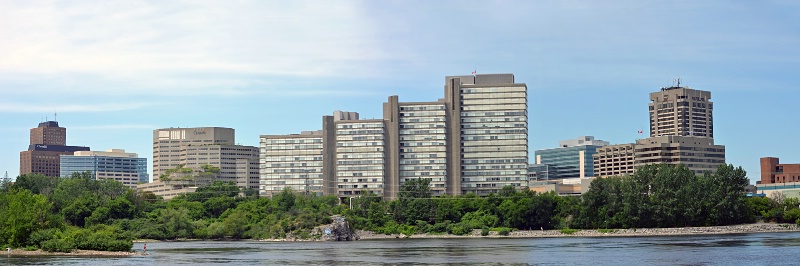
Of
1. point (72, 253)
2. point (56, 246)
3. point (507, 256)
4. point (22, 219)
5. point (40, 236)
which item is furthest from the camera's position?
point (22, 219)

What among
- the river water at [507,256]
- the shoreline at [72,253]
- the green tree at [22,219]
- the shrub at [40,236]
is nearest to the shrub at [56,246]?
the shoreline at [72,253]

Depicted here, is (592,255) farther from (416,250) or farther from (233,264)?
(233,264)

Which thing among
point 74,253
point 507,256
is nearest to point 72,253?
point 74,253

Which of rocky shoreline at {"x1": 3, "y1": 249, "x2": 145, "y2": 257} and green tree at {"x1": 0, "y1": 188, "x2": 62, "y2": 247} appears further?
green tree at {"x1": 0, "y1": 188, "x2": 62, "y2": 247}

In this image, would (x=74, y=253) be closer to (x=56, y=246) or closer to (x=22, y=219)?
(x=56, y=246)

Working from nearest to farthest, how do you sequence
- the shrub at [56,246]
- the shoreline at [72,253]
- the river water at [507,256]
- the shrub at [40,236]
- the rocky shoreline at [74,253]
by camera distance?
the river water at [507,256] → the shoreline at [72,253] → the rocky shoreline at [74,253] → the shrub at [56,246] → the shrub at [40,236]

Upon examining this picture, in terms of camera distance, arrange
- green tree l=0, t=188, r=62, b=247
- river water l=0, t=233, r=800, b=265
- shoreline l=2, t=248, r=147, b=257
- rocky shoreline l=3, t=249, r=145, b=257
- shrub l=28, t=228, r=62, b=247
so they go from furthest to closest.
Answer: green tree l=0, t=188, r=62, b=247 < shrub l=28, t=228, r=62, b=247 < rocky shoreline l=3, t=249, r=145, b=257 < shoreline l=2, t=248, r=147, b=257 < river water l=0, t=233, r=800, b=265

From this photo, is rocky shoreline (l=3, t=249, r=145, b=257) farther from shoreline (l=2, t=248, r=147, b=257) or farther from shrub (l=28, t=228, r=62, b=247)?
shrub (l=28, t=228, r=62, b=247)

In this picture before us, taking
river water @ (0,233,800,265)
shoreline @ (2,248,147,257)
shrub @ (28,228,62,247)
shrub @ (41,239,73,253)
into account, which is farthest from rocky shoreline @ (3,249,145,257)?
river water @ (0,233,800,265)

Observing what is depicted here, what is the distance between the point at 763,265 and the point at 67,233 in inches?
3877

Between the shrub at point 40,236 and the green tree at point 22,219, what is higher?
the green tree at point 22,219

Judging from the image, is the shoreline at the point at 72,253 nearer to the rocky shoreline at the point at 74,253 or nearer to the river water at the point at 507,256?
the rocky shoreline at the point at 74,253

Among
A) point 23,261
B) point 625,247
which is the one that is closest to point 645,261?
A: point 625,247

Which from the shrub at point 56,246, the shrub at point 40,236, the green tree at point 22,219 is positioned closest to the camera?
the shrub at point 56,246
